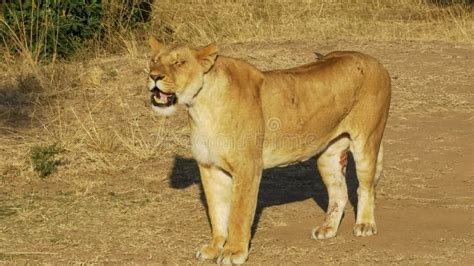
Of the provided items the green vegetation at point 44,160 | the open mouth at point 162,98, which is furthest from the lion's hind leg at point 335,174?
the green vegetation at point 44,160

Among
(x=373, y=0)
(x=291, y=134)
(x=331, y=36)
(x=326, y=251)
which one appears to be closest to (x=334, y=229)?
(x=326, y=251)

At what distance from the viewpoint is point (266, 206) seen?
7352mm

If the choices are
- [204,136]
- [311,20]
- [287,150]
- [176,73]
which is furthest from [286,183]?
[311,20]

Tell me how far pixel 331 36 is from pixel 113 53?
2857 mm

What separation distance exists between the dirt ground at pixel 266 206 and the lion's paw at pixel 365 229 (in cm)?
6

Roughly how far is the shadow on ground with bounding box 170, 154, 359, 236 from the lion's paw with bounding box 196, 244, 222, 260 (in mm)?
979

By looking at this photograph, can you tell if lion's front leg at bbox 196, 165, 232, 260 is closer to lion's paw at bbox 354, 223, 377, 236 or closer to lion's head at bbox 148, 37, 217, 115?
lion's head at bbox 148, 37, 217, 115

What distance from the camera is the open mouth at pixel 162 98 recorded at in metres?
5.53

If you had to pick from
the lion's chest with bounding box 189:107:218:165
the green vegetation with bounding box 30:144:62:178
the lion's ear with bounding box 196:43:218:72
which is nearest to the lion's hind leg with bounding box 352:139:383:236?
the lion's chest with bounding box 189:107:218:165

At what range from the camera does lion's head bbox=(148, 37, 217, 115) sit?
549 centimetres

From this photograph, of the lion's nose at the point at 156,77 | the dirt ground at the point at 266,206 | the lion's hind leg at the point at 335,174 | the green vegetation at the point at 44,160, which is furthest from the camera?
the green vegetation at the point at 44,160

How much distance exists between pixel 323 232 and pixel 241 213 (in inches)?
34.6

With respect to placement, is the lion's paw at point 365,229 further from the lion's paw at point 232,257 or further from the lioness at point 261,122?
the lion's paw at point 232,257

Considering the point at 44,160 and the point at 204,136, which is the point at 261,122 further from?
the point at 44,160
